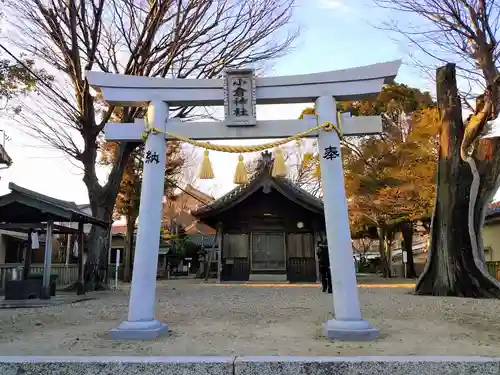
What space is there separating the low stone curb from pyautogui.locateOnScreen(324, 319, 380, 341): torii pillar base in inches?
57.1

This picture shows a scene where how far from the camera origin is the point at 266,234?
67.8ft

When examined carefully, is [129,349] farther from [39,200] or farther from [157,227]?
[39,200]

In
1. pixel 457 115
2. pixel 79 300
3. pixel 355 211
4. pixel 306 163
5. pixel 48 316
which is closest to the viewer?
pixel 48 316

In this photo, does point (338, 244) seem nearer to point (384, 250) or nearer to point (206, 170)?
point (206, 170)

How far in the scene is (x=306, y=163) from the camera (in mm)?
28406

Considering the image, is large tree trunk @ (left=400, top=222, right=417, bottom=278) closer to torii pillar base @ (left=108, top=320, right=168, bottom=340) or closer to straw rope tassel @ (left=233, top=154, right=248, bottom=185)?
straw rope tassel @ (left=233, top=154, right=248, bottom=185)

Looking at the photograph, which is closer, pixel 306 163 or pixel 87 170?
pixel 87 170

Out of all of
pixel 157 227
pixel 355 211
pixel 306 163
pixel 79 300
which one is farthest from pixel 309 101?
pixel 306 163

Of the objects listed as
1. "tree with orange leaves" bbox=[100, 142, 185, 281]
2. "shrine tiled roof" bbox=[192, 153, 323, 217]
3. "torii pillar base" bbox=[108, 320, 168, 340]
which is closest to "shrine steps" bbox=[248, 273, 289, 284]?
"shrine tiled roof" bbox=[192, 153, 323, 217]

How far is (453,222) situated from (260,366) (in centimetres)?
1001

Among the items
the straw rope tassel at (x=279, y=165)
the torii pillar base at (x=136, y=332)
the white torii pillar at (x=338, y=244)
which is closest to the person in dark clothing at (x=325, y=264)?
the straw rope tassel at (x=279, y=165)

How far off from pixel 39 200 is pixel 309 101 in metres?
8.30

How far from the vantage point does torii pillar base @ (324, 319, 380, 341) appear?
5.36m

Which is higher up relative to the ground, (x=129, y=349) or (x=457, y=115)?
(x=457, y=115)
